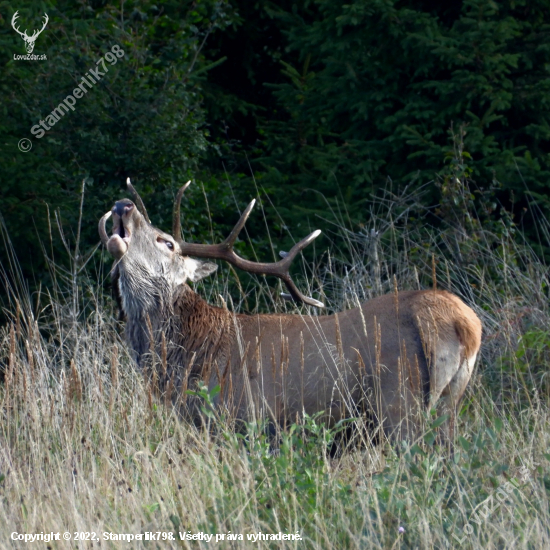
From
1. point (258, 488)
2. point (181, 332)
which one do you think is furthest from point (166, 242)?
point (258, 488)

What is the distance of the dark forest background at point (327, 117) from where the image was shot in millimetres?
7555

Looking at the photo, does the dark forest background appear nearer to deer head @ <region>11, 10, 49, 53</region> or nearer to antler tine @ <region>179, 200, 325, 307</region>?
deer head @ <region>11, 10, 49, 53</region>

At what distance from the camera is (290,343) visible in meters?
4.68

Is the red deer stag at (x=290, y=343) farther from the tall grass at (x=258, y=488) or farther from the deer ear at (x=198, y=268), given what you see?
the tall grass at (x=258, y=488)

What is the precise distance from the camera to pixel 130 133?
297 inches

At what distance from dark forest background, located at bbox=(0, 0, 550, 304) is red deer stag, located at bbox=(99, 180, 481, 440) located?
2.11 metres

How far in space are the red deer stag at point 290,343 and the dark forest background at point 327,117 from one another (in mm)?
2114

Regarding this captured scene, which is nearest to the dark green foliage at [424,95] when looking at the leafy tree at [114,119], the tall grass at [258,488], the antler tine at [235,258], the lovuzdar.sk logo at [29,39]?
the leafy tree at [114,119]

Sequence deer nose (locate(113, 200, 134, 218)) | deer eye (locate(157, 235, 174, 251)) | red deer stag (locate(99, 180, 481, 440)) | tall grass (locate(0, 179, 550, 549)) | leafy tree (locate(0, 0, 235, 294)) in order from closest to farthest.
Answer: tall grass (locate(0, 179, 550, 549)), red deer stag (locate(99, 180, 481, 440)), deer nose (locate(113, 200, 134, 218)), deer eye (locate(157, 235, 174, 251)), leafy tree (locate(0, 0, 235, 294))

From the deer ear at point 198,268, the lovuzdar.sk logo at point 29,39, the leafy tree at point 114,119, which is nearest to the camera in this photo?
the deer ear at point 198,268

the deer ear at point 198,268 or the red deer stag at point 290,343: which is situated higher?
the deer ear at point 198,268

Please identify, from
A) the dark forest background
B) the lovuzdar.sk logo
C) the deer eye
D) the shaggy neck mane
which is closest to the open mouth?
the deer eye

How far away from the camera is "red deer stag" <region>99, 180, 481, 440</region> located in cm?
417

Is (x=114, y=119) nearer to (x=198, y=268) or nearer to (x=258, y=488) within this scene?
(x=198, y=268)
